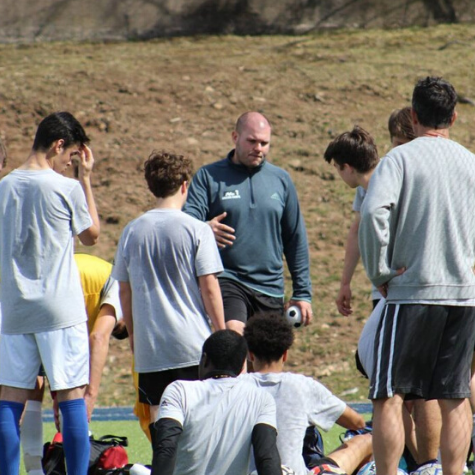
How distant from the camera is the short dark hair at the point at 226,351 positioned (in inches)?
180

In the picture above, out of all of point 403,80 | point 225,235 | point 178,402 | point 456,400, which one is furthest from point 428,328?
point 403,80

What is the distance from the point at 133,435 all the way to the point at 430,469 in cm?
390

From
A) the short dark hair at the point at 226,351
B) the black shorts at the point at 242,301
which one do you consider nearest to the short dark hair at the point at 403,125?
the black shorts at the point at 242,301

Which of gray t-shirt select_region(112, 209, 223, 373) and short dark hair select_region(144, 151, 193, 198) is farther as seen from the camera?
short dark hair select_region(144, 151, 193, 198)

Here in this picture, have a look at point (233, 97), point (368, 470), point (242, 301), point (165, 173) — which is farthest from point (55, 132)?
point (233, 97)

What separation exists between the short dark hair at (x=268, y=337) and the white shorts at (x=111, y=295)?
1.67 meters

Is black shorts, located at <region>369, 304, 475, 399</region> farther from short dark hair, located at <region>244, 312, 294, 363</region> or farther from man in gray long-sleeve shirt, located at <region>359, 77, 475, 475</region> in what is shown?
short dark hair, located at <region>244, 312, 294, 363</region>

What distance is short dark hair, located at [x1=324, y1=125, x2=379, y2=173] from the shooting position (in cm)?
632

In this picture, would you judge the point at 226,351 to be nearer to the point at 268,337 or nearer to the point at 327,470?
the point at 268,337

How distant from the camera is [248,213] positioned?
22.5ft

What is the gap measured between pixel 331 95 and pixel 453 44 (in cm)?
333

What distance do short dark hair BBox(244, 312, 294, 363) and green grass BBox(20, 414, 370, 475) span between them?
226 cm

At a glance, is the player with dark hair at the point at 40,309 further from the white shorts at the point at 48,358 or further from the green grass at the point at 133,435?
the green grass at the point at 133,435

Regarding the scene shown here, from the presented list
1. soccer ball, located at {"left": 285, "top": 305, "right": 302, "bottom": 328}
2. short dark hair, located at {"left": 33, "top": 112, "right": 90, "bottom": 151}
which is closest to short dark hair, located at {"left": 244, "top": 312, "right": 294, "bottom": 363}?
short dark hair, located at {"left": 33, "top": 112, "right": 90, "bottom": 151}
